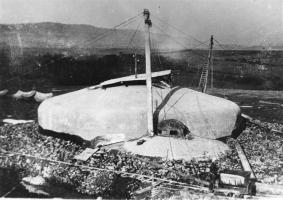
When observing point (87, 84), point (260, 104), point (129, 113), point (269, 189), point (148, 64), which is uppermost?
point (148, 64)

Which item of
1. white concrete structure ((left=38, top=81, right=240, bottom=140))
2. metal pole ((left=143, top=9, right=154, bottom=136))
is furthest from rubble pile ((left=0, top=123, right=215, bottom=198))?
metal pole ((left=143, top=9, right=154, bottom=136))

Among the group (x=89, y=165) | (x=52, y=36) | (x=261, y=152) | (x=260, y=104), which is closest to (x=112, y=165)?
(x=89, y=165)

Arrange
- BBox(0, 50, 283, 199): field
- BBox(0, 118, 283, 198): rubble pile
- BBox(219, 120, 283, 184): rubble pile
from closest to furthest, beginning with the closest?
1. BBox(0, 118, 283, 198): rubble pile
2. BBox(0, 50, 283, 199): field
3. BBox(219, 120, 283, 184): rubble pile

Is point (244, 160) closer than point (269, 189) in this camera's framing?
No

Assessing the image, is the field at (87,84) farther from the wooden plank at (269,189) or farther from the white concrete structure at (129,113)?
the wooden plank at (269,189)

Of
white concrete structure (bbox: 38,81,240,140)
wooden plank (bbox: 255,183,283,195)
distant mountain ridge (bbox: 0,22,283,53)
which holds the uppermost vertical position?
distant mountain ridge (bbox: 0,22,283,53)

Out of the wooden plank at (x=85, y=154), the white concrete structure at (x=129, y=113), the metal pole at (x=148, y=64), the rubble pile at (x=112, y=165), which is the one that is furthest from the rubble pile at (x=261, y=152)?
the wooden plank at (x=85, y=154)

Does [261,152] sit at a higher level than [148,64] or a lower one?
lower

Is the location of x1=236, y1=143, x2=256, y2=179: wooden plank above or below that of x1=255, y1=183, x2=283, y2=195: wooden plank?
above

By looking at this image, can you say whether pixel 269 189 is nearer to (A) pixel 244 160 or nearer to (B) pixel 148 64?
(A) pixel 244 160

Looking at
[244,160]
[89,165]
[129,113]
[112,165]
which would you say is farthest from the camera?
[129,113]

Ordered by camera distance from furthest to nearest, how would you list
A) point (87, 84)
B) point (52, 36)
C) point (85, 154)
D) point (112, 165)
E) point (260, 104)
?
point (52, 36), point (87, 84), point (260, 104), point (85, 154), point (112, 165)

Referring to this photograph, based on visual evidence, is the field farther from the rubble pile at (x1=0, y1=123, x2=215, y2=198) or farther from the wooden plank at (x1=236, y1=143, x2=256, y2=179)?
the wooden plank at (x1=236, y1=143, x2=256, y2=179)
